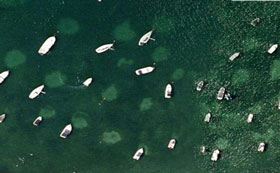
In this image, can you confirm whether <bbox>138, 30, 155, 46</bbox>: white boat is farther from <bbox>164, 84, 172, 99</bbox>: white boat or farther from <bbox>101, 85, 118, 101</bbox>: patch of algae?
<bbox>101, 85, 118, 101</bbox>: patch of algae

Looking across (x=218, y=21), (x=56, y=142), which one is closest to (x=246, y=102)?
(x=218, y=21)

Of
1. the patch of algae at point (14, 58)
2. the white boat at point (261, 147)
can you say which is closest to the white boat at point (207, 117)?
the white boat at point (261, 147)

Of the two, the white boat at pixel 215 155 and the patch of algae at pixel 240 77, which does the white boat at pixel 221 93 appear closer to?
the patch of algae at pixel 240 77

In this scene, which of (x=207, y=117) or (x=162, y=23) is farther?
(x=207, y=117)

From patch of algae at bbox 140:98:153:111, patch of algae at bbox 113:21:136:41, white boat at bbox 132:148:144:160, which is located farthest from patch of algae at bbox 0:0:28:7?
white boat at bbox 132:148:144:160

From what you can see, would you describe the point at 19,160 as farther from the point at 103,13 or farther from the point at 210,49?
the point at 210,49

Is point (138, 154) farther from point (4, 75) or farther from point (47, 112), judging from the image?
point (4, 75)

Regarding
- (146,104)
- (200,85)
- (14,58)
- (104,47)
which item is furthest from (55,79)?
(200,85)
